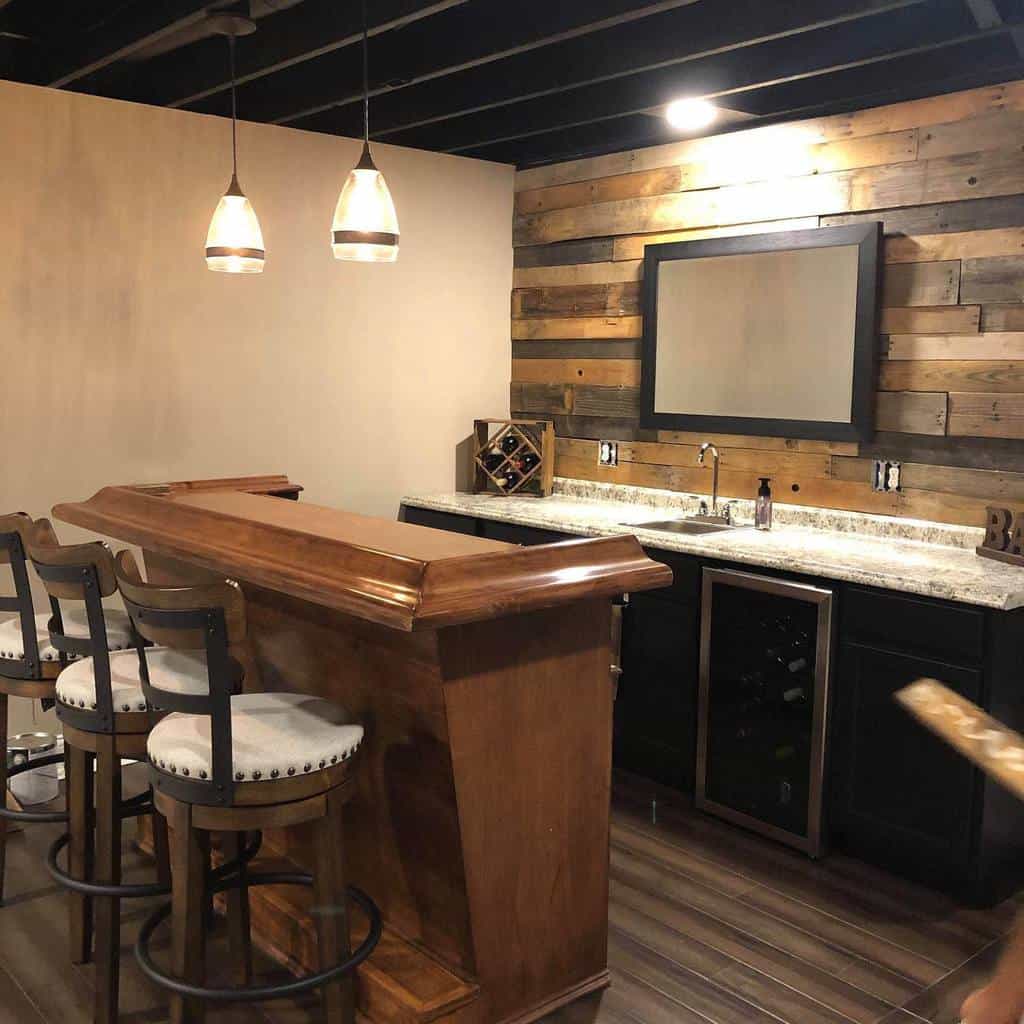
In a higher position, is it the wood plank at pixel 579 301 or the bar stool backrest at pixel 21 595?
the wood plank at pixel 579 301

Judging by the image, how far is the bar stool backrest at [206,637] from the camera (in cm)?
213

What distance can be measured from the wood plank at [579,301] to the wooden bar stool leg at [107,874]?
3.20 m

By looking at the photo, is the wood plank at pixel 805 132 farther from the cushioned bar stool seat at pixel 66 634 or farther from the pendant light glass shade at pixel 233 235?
the cushioned bar stool seat at pixel 66 634

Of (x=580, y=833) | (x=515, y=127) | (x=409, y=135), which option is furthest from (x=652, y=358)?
(x=580, y=833)

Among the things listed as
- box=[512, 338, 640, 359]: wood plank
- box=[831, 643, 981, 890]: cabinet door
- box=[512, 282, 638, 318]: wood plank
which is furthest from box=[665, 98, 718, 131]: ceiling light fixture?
box=[831, 643, 981, 890]: cabinet door

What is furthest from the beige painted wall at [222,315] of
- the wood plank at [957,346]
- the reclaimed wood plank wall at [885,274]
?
the wood plank at [957,346]

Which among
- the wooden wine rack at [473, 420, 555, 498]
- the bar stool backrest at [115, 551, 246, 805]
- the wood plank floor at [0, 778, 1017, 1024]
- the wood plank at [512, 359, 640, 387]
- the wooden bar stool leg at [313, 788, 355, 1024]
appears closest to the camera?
the bar stool backrest at [115, 551, 246, 805]

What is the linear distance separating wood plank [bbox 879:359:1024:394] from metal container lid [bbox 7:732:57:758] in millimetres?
3304

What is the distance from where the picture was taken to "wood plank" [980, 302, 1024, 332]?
3.67 metres

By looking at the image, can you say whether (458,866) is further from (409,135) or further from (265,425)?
(409,135)

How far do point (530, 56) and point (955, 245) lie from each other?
66.0 inches

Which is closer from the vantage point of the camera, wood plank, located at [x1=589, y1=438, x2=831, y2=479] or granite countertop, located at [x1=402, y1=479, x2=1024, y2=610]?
granite countertop, located at [x1=402, y1=479, x2=1024, y2=610]

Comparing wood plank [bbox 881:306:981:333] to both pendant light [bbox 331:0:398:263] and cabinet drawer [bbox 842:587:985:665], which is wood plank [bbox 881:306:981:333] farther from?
pendant light [bbox 331:0:398:263]

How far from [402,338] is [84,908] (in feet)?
10.2
